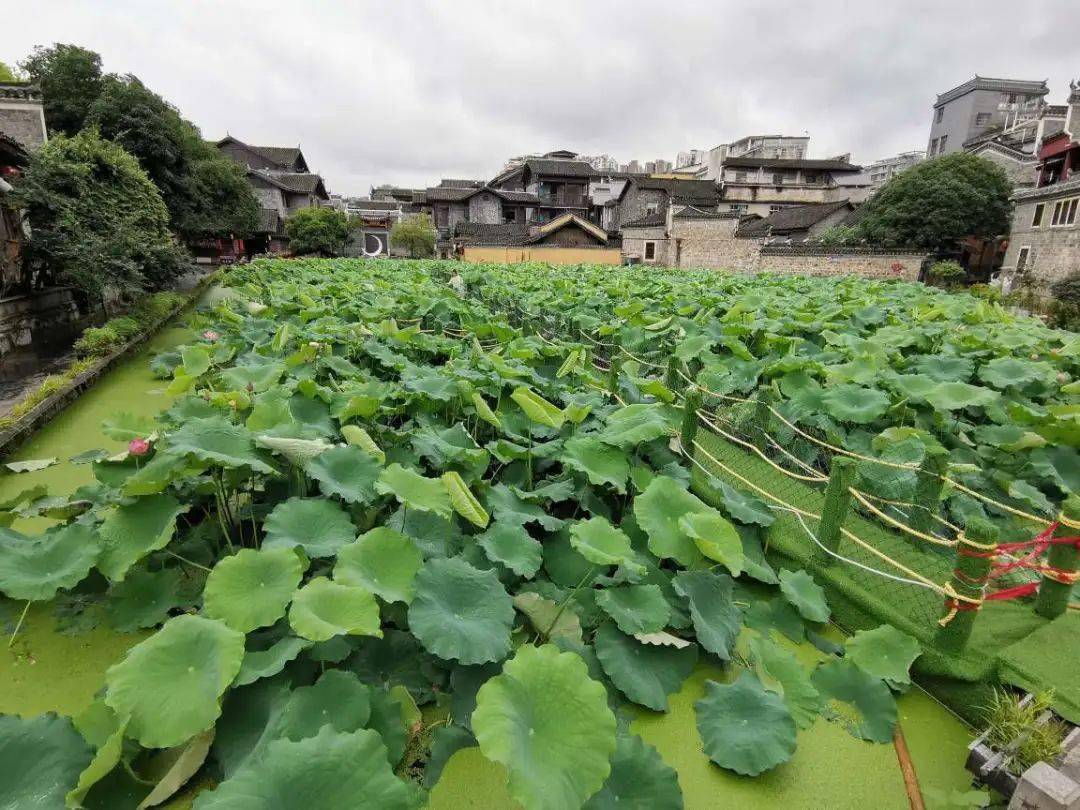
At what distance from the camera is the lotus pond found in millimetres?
1655

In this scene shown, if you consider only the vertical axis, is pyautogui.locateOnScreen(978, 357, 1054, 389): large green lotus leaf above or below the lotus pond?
above

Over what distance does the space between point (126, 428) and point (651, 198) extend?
36.4 meters

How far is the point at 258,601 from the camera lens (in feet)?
6.61

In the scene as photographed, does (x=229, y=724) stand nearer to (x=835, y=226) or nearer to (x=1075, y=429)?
(x=1075, y=429)

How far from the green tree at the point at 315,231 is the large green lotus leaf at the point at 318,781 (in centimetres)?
3496

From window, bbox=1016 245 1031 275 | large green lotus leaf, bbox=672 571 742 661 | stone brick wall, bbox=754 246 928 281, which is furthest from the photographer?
window, bbox=1016 245 1031 275

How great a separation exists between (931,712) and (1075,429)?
209cm

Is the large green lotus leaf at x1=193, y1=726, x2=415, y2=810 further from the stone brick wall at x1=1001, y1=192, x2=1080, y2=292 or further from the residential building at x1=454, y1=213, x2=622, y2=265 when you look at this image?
the residential building at x1=454, y1=213, x2=622, y2=265

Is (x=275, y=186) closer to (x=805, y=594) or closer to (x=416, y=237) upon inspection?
(x=416, y=237)

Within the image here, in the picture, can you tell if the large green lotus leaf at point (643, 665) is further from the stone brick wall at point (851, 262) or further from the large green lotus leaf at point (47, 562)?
the stone brick wall at point (851, 262)

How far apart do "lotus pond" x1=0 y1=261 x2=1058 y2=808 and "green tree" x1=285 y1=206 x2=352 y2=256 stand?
32240mm

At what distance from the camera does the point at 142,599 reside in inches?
99.8

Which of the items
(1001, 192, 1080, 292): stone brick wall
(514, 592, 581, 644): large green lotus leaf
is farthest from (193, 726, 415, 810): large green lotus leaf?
(1001, 192, 1080, 292): stone brick wall

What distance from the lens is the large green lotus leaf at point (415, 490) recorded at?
94.6 inches
